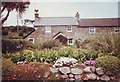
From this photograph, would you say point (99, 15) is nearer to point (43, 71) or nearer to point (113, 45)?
point (113, 45)

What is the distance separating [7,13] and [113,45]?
5.57 ft

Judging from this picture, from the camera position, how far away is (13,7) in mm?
4559

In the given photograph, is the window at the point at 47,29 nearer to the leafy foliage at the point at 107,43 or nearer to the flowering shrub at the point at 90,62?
the leafy foliage at the point at 107,43

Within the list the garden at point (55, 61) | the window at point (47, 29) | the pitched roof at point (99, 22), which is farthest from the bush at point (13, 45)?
the pitched roof at point (99, 22)

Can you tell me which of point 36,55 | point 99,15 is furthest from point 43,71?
point 99,15

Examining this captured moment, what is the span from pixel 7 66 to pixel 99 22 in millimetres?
1566

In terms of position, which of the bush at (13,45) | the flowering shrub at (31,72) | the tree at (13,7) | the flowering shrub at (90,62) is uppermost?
the tree at (13,7)

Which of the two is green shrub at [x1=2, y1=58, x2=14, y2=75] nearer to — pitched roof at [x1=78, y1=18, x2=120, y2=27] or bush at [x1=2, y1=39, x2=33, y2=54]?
bush at [x1=2, y1=39, x2=33, y2=54]

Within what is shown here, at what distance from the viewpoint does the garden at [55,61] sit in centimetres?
454

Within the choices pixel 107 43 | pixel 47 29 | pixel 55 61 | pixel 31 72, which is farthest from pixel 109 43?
pixel 31 72

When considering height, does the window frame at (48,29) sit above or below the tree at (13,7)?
below

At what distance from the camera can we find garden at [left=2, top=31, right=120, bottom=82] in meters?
4.54

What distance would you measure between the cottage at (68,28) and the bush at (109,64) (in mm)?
397

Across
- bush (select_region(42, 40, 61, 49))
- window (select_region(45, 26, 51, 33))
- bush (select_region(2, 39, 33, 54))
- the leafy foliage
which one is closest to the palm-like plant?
the leafy foliage
